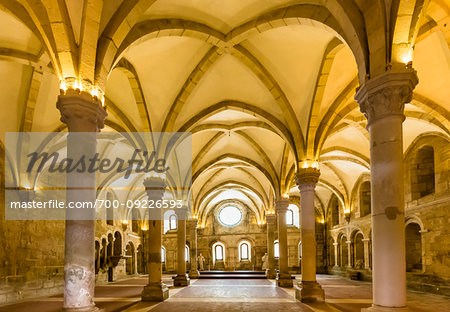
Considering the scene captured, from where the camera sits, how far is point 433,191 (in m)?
16.2

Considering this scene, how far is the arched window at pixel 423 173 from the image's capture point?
54.3ft

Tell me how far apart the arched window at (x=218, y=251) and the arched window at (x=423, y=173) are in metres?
20.4

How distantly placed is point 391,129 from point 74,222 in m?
4.78

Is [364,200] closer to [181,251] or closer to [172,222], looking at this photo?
[181,251]

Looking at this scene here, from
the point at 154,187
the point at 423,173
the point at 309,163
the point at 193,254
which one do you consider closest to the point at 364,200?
the point at 423,173

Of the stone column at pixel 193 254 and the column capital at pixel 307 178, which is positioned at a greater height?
the column capital at pixel 307 178

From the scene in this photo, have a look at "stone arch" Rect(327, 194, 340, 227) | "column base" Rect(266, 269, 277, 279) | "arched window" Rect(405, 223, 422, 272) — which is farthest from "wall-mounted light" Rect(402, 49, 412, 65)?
"stone arch" Rect(327, 194, 340, 227)

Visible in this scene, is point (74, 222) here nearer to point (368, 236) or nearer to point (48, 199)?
point (48, 199)

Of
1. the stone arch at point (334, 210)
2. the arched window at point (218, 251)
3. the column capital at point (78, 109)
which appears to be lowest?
the arched window at point (218, 251)

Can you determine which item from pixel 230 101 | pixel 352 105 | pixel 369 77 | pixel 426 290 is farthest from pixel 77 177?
pixel 426 290

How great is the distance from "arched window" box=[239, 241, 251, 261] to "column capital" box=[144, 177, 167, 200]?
2278 centimetres

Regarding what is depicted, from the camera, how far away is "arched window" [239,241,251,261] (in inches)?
1336

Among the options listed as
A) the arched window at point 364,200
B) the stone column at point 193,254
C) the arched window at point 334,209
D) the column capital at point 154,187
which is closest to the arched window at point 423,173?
the arched window at point 364,200
